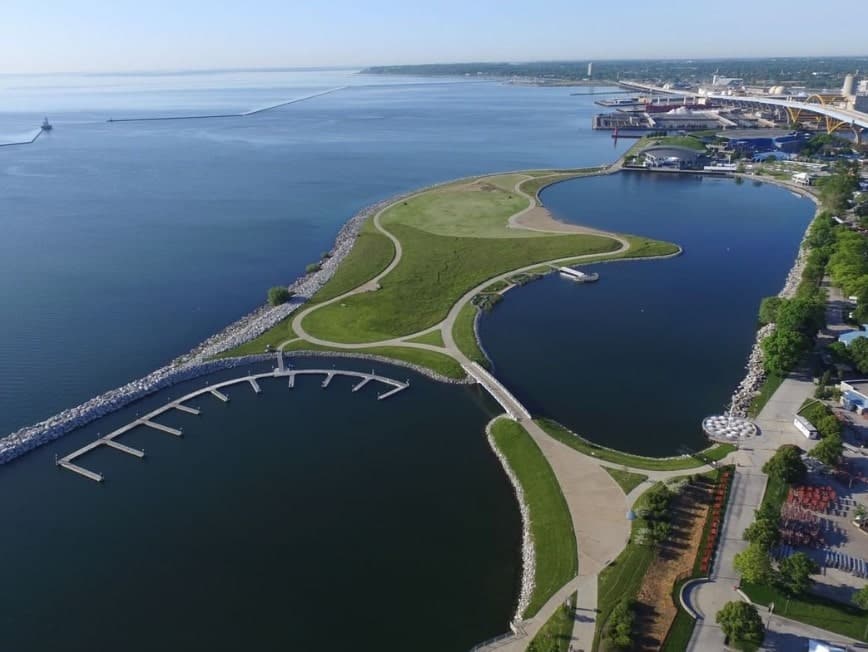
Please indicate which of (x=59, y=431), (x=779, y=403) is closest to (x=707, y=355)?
(x=779, y=403)

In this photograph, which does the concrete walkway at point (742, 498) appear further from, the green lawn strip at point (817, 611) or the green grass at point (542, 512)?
Result: the green grass at point (542, 512)

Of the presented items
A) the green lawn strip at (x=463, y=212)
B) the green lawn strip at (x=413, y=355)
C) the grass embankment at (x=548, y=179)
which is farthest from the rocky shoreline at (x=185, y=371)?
the grass embankment at (x=548, y=179)

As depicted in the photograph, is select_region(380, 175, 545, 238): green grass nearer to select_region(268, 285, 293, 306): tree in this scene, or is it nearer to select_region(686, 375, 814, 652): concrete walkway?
select_region(268, 285, 293, 306): tree

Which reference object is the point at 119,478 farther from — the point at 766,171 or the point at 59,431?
the point at 766,171

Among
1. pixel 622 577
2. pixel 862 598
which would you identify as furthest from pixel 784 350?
pixel 622 577

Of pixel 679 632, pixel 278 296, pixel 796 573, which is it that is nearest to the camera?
pixel 679 632

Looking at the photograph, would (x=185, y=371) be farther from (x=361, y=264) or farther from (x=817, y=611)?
(x=817, y=611)

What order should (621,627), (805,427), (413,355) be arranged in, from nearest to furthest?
(621,627), (805,427), (413,355)
